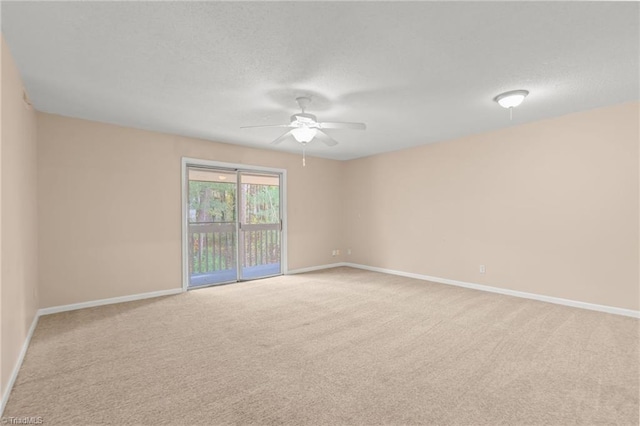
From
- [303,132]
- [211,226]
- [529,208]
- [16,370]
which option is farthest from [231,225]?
[529,208]

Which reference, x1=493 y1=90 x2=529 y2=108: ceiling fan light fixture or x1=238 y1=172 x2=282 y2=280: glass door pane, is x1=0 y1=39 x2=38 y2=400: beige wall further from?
x1=493 y1=90 x2=529 y2=108: ceiling fan light fixture

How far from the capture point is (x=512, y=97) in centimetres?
305

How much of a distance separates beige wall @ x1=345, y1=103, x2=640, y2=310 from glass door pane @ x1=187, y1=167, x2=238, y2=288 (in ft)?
9.68

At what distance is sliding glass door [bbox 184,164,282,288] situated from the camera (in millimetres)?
4945

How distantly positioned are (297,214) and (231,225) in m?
1.40

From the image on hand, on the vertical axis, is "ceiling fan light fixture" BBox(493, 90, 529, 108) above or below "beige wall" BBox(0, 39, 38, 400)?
above

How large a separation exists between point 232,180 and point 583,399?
16.5 ft

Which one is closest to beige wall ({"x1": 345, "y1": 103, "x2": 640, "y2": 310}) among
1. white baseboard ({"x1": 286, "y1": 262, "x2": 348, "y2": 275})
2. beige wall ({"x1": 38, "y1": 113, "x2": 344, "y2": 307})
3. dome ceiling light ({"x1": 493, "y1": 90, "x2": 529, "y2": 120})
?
white baseboard ({"x1": 286, "y1": 262, "x2": 348, "y2": 275})

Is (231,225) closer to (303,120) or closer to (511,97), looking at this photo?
(303,120)

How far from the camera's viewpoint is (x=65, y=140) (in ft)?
12.3

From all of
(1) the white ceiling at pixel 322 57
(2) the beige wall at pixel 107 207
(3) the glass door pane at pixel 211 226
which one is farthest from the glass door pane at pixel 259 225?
(1) the white ceiling at pixel 322 57

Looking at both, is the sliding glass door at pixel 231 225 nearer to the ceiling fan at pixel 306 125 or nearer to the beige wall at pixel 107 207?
the beige wall at pixel 107 207

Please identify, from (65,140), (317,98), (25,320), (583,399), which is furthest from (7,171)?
(583,399)

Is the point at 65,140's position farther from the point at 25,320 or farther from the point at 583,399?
the point at 583,399
